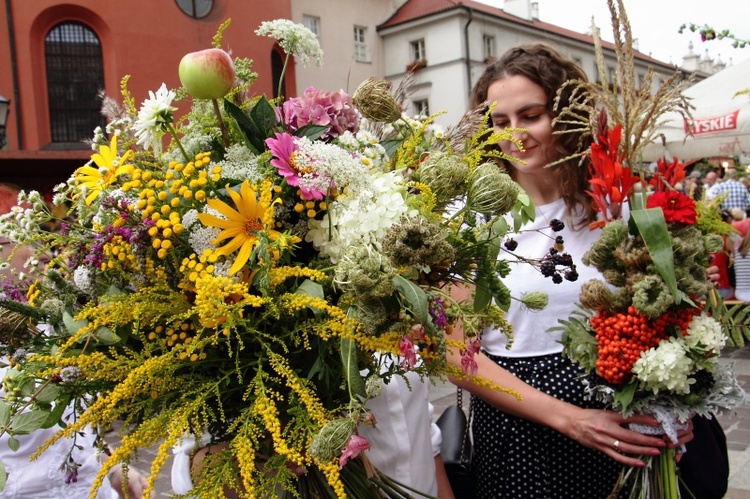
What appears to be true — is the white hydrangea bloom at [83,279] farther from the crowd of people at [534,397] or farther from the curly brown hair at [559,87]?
the curly brown hair at [559,87]

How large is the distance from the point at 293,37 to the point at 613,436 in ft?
3.71

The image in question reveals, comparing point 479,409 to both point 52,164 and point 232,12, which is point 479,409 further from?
point 232,12

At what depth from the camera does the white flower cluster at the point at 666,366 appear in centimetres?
142

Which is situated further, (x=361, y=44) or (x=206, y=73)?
(x=361, y=44)

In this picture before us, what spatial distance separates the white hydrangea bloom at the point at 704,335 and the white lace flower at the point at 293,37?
98 cm

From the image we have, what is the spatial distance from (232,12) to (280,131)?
15.2 m

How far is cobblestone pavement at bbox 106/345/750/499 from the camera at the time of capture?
3.63 m

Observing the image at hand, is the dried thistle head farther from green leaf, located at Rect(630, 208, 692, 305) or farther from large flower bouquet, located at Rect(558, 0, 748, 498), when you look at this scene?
green leaf, located at Rect(630, 208, 692, 305)

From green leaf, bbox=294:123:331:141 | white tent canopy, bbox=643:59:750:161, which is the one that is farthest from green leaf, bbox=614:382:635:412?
white tent canopy, bbox=643:59:750:161

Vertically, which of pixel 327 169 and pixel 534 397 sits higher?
pixel 327 169

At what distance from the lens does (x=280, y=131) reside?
1.28m

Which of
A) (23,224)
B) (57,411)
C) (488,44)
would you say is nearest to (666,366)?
(57,411)

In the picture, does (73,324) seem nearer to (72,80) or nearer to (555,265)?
(555,265)

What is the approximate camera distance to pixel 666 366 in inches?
56.1
